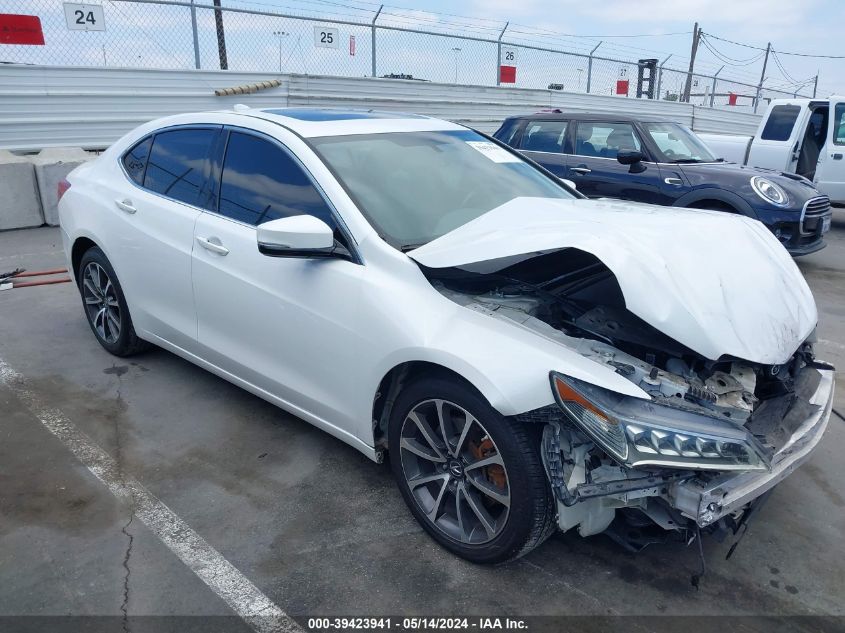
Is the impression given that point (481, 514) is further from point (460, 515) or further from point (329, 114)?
point (329, 114)

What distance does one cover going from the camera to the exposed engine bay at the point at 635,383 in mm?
2281

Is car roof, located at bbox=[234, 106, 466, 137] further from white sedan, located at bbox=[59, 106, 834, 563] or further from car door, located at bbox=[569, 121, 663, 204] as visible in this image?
car door, located at bbox=[569, 121, 663, 204]

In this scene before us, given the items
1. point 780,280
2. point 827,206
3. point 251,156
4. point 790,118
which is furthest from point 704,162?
point 251,156

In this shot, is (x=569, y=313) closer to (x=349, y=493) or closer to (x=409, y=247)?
(x=409, y=247)

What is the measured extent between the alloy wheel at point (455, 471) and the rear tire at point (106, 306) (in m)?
2.55

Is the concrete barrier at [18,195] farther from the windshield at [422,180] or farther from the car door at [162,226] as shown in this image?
the windshield at [422,180]

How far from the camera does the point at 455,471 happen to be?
9.00 ft

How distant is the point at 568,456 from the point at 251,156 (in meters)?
2.24

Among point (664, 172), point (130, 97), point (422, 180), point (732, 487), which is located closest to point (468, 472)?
point (732, 487)

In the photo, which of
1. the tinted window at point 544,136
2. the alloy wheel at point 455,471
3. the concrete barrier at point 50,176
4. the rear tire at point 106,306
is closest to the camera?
the alloy wheel at point 455,471

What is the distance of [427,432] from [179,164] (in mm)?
2336

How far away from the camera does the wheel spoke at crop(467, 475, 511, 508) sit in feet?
8.33

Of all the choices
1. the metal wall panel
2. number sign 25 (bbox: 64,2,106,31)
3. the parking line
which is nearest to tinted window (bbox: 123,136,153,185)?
the parking line

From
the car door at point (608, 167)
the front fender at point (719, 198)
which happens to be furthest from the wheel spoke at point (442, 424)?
the car door at point (608, 167)
